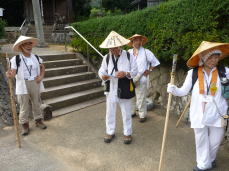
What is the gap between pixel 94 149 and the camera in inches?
150

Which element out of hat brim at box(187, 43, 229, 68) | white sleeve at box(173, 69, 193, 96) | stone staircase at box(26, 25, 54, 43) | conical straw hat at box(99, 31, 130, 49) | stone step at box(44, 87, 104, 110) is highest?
stone staircase at box(26, 25, 54, 43)

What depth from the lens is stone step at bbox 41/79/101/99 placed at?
5.72 m

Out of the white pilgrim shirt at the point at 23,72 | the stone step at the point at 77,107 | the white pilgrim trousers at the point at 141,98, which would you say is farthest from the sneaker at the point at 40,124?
the white pilgrim trousers at the point at 141,98

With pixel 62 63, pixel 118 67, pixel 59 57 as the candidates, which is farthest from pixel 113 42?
pixel 59 57

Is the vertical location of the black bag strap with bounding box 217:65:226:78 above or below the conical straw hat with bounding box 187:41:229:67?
below

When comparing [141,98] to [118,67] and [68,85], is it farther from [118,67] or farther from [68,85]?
[68,85]

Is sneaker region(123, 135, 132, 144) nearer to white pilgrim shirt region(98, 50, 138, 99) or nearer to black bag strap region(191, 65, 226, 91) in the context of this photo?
white pilgrim shirt region(98, 50, 138, 99)

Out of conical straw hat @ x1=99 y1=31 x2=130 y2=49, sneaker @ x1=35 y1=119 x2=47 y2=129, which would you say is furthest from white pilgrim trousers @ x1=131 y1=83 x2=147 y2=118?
sneaker @ x1=35 y1=119 x2=47 y2=129

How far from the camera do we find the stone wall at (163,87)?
5097mm

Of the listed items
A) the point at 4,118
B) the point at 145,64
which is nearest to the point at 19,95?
the point at 4,118

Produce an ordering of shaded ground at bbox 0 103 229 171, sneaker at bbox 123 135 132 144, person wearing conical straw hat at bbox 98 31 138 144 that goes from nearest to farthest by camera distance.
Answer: shaded ground at bbox 0 103 229 171 < person wearing conical straw hat at bbox 98 31 138 144 < sneaker at bbox 123 135 132 144

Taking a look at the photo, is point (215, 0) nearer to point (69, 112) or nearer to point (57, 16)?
point (69, 112)

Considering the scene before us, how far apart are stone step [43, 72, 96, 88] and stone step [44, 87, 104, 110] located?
1.67 ft

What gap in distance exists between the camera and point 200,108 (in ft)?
9.59
